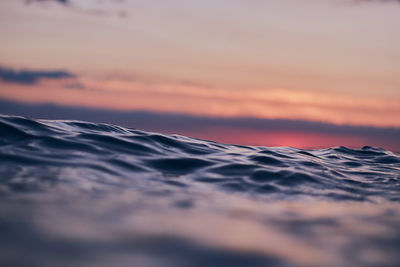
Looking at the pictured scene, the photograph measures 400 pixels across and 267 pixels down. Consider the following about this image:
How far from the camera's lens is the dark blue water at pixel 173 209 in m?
2.40

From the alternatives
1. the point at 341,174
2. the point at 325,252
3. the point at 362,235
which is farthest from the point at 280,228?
the point at 341,174

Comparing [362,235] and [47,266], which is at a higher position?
[362,235]

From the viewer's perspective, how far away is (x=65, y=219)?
9.37 feet

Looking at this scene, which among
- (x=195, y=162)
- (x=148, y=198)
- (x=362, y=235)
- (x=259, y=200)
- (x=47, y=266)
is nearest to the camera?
(x=47, y=266)

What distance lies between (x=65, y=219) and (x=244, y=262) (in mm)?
1635

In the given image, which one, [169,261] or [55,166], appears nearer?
[169,261]

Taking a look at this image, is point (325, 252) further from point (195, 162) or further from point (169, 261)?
point (195, 162)

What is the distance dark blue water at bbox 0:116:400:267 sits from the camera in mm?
2398

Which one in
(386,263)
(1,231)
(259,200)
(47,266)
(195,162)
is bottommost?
(47,266)

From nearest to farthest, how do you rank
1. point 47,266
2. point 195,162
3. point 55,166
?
point 47,266 → point 55,166 → point 195,162

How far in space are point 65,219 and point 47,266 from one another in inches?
33.1

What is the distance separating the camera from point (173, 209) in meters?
3.46

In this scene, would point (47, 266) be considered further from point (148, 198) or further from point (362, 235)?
point (362, 235)

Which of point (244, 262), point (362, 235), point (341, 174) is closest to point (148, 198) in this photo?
point (244, 262)
